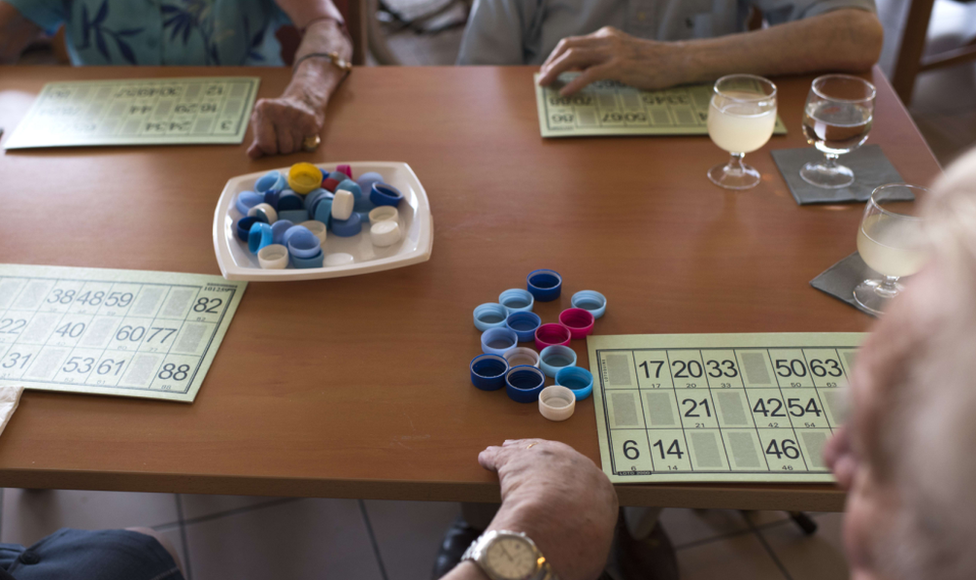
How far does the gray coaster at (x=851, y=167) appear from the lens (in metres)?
1.01

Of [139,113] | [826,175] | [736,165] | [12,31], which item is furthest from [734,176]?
[12,31]

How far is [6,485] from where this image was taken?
69 cm

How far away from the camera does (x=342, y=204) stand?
95cm

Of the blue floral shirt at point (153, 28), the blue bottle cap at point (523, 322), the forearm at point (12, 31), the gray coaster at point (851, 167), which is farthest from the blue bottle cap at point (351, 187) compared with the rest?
the forearm at point (12, 31)

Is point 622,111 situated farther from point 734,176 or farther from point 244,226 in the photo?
point 244,226

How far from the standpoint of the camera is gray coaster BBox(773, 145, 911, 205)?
1011 millimetres

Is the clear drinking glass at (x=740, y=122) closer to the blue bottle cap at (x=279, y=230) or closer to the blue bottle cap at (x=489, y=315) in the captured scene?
the blue bottle cap at (x=489, y=315)

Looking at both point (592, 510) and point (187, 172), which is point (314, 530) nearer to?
point (187, 172)

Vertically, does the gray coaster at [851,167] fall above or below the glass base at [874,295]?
below

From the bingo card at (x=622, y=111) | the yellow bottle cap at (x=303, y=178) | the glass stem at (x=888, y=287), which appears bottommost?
the glass stem at (x=888, y=287)

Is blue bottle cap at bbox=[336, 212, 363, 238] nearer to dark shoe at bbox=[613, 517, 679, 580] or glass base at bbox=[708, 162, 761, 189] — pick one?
glass base at bbox=[708, 162, 761, 189]

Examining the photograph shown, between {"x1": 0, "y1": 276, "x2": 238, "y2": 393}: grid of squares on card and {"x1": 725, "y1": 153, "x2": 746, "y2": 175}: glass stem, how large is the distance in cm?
75

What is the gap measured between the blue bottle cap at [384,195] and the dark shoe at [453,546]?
693 millimetres

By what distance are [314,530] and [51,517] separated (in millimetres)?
569
